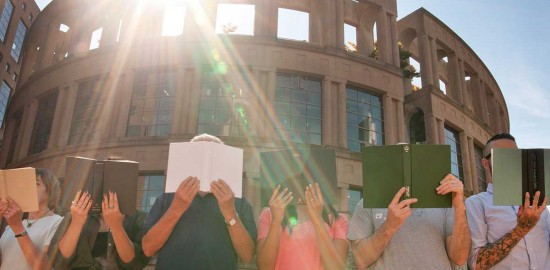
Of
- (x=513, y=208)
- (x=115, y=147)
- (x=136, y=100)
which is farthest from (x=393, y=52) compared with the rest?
(x=513, y=208)

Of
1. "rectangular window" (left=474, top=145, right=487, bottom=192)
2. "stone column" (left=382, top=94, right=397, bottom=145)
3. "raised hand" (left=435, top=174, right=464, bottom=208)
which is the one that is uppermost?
"stone column" (left=382, top=94, right=397, bottom=145)

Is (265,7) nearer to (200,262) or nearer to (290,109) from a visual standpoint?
(290,109)

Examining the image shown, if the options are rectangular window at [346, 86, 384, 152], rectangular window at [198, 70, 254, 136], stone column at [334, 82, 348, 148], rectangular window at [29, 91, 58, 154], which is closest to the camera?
rectangular window at [198, 70, 254, 136]

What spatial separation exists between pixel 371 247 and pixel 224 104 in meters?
14.3

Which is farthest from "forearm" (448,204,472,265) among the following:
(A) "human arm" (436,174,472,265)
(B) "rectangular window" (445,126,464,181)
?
(B) "rectangular window" (445,126,464,181)

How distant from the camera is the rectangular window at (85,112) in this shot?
18.4 meters

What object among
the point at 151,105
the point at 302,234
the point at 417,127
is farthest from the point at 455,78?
the point at 302,234

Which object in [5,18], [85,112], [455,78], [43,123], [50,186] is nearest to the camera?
[50,186]

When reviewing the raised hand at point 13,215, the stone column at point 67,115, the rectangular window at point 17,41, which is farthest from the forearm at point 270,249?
the rectangular window at point 17,41

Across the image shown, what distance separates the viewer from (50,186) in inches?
168

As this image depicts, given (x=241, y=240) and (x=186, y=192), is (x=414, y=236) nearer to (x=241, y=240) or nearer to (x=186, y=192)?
(x=241, y=240)

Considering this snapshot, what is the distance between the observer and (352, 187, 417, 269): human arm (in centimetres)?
296

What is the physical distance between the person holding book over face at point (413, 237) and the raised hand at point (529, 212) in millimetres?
396

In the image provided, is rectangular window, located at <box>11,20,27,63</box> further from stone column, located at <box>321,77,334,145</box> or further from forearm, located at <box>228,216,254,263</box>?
forearm, located at <box>228,216,254,263</box>
